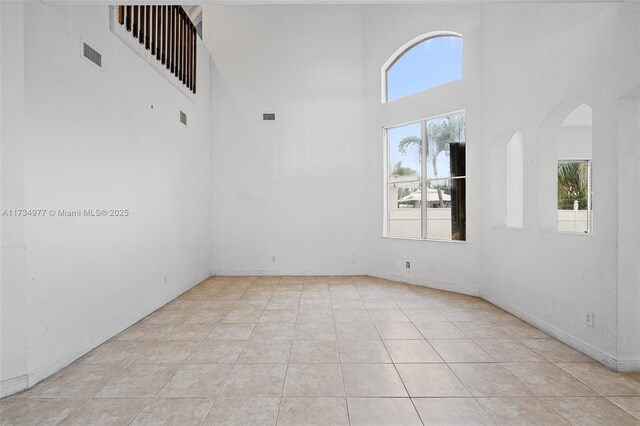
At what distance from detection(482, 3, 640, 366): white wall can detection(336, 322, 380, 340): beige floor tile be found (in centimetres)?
175

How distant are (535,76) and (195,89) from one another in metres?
4.81

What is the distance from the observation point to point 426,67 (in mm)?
5395

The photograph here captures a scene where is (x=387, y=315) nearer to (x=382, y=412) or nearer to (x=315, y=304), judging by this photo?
(x=315, y=304)

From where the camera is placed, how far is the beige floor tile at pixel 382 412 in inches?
76.7

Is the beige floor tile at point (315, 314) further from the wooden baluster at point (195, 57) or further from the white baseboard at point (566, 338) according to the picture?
the wooden baluster at point (195, 57)

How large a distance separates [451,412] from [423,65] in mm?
5086

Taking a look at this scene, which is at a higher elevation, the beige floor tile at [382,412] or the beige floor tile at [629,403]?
the beige floor tile at [382,412]

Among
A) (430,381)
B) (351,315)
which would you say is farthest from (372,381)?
(351,315)

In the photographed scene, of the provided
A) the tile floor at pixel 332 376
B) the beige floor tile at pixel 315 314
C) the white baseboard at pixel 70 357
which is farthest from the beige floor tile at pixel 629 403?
the white baseboard at pixel 70 357

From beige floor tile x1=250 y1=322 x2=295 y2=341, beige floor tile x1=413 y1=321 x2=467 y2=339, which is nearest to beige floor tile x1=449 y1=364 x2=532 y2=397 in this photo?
beige floor tile x1=413 y1=321 x2=467 y2=339

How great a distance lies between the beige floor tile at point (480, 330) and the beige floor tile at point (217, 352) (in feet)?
7.39

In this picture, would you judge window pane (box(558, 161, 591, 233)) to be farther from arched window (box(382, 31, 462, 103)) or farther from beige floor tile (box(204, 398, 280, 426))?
beige floor tile (box(204, 398, 280, 426))

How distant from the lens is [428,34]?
5.34m

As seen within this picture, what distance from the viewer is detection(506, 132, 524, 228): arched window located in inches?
170
